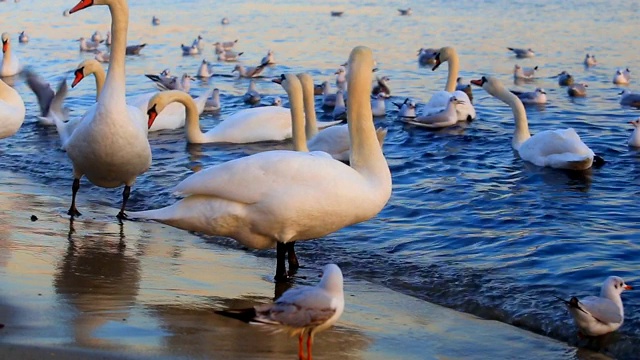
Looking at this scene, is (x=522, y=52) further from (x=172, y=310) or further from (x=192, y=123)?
(x=172, y=310)

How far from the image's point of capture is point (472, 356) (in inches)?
216

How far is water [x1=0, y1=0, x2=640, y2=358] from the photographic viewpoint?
24.1 ft

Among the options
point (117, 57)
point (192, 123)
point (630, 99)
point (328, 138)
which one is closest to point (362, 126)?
point (117, 57)

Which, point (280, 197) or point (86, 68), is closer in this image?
point (280, 197)

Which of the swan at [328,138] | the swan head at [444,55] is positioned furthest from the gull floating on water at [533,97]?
the swan at [328,138]

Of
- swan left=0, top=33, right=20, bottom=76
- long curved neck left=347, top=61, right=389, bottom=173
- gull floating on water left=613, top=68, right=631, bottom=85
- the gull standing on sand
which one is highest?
long curved neck left=347, top=61, right=389, bottom=173

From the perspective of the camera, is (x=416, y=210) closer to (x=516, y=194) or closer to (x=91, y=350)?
(x=516, y=194)

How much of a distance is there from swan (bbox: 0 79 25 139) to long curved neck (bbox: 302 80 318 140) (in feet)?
10.8

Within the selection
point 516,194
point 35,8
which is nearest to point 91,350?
point 516,194

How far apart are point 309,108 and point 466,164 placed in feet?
6.19

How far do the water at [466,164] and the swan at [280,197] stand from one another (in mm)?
868

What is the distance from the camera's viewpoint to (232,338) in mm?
5328

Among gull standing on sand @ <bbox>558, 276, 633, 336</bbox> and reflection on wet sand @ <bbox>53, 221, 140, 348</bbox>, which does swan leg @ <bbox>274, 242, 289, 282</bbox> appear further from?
gull standing on sand @ <bbox>558, 276, 633, 336</bbox>

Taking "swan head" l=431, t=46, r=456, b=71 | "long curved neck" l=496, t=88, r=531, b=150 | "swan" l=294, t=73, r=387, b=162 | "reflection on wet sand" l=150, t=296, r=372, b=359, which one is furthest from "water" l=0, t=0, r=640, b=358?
"reflection on wet sand" l=150, t=296, r=372, b=359
